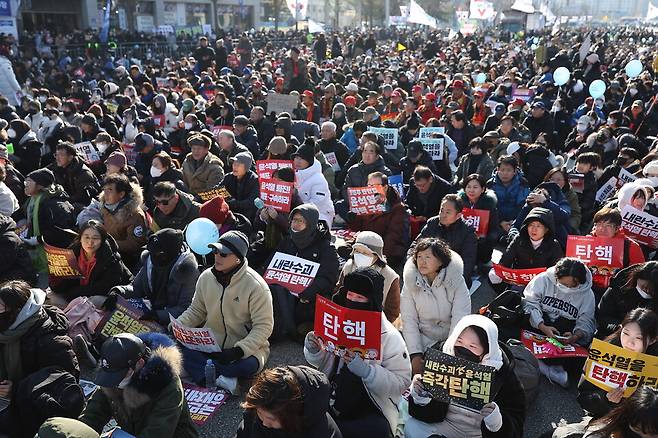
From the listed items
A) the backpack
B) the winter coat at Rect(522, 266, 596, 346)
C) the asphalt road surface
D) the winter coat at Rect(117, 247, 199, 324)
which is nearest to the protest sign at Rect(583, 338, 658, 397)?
the backpack

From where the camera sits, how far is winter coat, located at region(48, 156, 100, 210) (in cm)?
748

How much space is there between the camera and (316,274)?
209 inches

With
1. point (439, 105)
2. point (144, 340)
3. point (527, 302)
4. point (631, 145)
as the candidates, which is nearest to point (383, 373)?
point (144, 340)

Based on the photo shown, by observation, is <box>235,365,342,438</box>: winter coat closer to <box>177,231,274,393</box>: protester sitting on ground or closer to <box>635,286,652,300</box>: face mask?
<box>177,231,274,393</box>: protester sitting on ground

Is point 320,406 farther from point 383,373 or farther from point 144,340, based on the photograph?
point 144,340

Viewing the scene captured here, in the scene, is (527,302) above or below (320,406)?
below

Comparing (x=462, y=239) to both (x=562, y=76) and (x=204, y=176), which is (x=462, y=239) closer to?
(x=204, y=176)

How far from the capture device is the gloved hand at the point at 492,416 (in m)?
3.04

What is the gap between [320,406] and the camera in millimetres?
2662

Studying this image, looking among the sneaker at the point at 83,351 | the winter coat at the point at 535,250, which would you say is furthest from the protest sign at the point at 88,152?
the winter coat at the point at 535,250

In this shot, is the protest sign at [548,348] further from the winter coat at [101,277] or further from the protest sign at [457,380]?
the winter coat at [101,277]

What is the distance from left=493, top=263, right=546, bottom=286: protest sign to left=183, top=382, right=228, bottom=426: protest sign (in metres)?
2.63

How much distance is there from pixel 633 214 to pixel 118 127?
8.78 m

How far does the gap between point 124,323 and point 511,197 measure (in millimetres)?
4675
